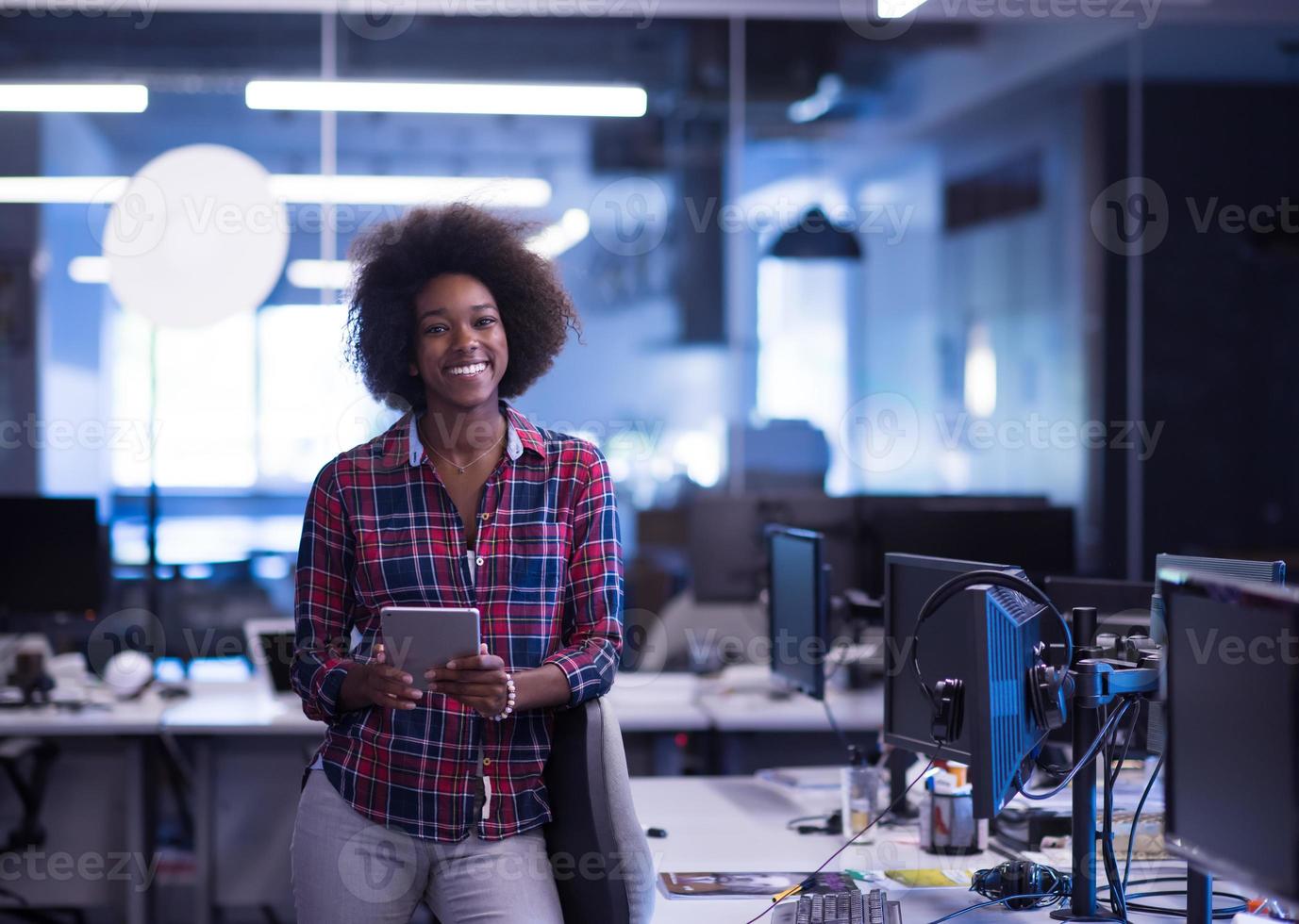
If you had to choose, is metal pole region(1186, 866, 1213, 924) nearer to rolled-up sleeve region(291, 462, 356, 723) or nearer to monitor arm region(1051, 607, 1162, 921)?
monitor arm region(1051, 607, 1162, 921)

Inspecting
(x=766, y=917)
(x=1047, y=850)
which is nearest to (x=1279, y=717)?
(x=766, y=917)

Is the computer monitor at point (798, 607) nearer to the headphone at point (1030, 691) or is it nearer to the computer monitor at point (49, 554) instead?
the headphone at point (1030, 691)

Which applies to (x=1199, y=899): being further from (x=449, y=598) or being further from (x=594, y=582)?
(x=449, y=598)

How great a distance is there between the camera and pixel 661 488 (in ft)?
18.2

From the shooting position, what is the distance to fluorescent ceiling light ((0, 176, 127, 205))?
5117 mm

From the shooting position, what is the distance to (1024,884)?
6.61 feet

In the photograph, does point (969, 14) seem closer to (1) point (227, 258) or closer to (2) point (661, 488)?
(2) point (661, 488)

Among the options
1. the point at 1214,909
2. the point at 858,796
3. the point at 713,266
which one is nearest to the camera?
the point at 1214,909

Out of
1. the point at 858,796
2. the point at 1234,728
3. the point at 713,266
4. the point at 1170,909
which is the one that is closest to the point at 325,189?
the point at 713,266

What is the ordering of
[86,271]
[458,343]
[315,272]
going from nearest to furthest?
A: [458,343] < [86,271] < [315,272]

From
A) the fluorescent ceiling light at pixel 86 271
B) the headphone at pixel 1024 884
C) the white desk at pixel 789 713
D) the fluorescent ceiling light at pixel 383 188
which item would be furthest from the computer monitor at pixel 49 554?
the headphone at pixel 1024 884

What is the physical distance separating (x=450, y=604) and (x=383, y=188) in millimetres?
3724

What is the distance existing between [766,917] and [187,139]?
439cm

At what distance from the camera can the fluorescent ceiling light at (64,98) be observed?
16.9 ft
